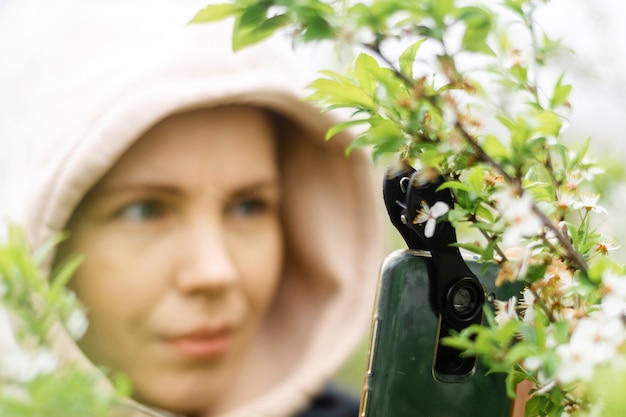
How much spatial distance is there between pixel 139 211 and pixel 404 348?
566mm

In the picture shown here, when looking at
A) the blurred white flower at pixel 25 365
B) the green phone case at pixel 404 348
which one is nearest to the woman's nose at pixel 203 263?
the green phone case at pixel 404 348

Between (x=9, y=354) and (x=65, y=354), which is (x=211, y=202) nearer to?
(x=65, y=354)

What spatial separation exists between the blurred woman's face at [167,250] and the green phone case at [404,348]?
20.1 inches

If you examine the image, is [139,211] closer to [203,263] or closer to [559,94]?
[203,263]

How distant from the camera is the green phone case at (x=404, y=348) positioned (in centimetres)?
36

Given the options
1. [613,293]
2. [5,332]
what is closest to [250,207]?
[5,332]

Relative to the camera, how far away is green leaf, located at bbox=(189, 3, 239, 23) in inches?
11.2

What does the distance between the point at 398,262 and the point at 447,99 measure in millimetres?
106

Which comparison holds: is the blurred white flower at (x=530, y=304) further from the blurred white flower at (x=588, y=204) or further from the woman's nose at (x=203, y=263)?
the woman's nose at (x=203, y=263)

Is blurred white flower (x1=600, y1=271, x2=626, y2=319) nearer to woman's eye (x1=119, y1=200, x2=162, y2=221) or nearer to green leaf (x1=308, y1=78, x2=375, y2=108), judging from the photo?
green leaf (x1=308, y1=78, x2=375, y2=108)

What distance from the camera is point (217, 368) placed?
0.95 metres

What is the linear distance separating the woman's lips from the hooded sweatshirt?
10cm

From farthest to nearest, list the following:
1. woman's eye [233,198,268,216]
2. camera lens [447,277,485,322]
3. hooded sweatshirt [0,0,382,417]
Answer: woman's eye [233,198,268,216] → hooded sweatshirt [0,0,382,417] → camera lens [447,277,485,322]

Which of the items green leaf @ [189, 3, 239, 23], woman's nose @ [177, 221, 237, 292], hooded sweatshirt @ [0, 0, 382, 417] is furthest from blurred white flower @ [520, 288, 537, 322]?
woman's nose @ [177, 221, 237, 292]
